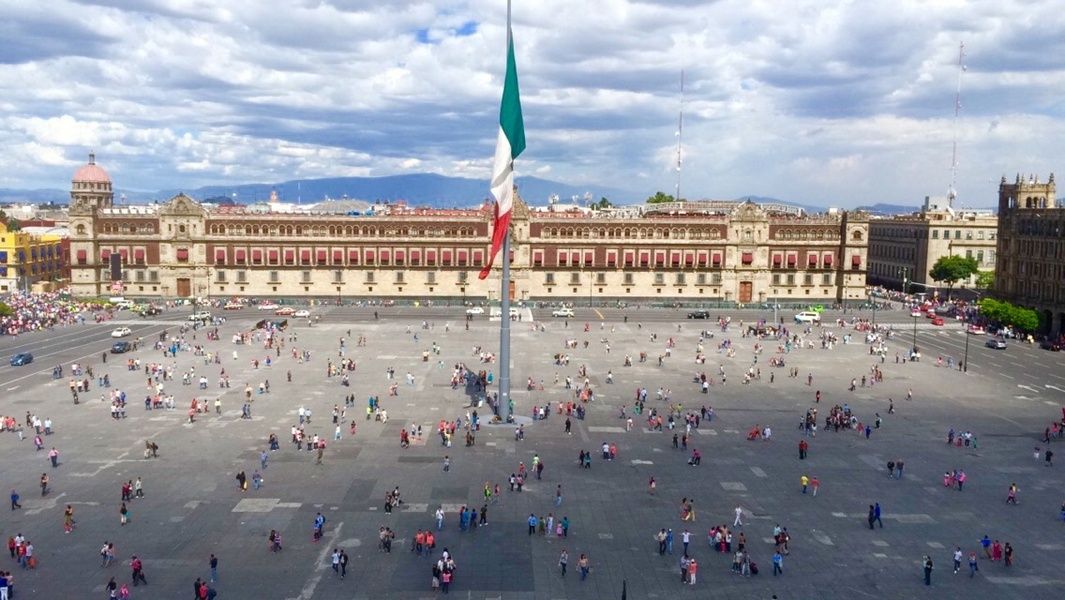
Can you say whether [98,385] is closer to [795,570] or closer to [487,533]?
[487,533]

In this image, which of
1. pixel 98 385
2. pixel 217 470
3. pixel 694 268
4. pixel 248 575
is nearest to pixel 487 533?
pixel 248 575

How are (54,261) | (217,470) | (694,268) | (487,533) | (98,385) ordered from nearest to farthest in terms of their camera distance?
(487,533)
(217,470)
(98,385)
(694,268)
(54,261)

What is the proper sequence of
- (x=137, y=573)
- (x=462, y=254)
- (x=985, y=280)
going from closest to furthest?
(x=137, y=573) → (x=462, y=254) → (x=985, y=280)

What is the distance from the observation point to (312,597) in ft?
92.2

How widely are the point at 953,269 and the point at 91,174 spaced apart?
143611mm

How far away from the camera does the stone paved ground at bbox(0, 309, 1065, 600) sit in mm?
29922

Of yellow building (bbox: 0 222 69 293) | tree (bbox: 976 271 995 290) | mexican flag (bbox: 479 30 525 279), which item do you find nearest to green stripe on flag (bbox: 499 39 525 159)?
mexican flag (bbox: 479 30 525 279)

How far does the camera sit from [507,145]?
152ft

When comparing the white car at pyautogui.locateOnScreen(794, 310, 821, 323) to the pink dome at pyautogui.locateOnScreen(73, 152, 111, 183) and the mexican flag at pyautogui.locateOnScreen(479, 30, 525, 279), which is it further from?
the pink dome at pyautogui.locateOnScreen(73, 152, 111, 183)

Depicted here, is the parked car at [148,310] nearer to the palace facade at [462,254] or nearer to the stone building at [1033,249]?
the palace facade at [462,254]

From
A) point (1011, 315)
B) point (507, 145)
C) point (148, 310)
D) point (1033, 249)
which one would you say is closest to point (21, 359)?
point (148, 310)

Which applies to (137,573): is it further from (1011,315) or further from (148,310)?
(1011,315)

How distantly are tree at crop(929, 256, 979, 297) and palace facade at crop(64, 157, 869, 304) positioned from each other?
14.1m

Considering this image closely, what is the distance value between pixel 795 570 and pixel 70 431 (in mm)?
40606
